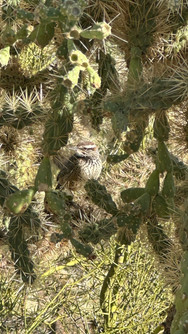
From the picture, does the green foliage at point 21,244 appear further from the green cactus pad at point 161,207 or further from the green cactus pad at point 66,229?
the green cactus pad at point 161,207

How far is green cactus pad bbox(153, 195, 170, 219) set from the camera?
191cm

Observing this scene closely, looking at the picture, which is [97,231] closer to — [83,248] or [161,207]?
[83,248]

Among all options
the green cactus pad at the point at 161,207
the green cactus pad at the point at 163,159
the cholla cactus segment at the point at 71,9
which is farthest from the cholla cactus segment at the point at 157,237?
the cholla cactus segment at the point at 71,9

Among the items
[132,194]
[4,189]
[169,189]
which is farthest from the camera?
[4,189]

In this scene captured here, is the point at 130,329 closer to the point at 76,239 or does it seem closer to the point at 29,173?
the point at 76,239

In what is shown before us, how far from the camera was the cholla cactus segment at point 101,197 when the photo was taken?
82.9 inches

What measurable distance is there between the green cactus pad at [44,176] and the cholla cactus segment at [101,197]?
229 millimetres

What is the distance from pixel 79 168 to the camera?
2.67 metres

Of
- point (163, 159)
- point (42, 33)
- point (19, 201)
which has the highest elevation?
point (42, 33)

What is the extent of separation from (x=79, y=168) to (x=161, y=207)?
80 cm

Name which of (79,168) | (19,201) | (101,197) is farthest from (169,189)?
(79,168)

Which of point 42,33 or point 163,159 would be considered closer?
point 42,33

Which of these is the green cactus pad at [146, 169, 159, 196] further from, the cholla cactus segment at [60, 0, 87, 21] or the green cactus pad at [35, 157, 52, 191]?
the cholla cactus segment at [60, 0, 87, 21]

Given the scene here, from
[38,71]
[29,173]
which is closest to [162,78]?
[38,71]
